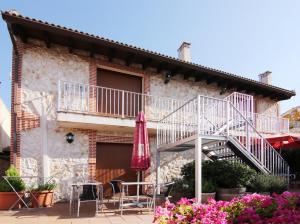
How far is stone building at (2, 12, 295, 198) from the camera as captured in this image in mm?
8742

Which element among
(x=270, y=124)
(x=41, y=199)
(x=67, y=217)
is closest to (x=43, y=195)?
(x=41, y=199)

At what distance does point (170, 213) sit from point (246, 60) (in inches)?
288

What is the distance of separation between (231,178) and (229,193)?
0.45 metres

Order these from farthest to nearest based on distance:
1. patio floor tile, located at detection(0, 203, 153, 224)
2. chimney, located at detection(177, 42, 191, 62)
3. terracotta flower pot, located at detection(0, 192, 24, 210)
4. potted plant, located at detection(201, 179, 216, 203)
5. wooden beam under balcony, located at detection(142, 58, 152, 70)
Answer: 1. chimney, located at detection(177, 42, 191, 62)
2. wooden beam under balcony, located at detection(142, 58, 152, 70)
3. terracotta flower pot, located at detection(0, 192, 24, 210)
4. potted plant, located at detection(201, 179, 216, 203)
5. patio floor tile, located at detection(0, 203, 153, 224)

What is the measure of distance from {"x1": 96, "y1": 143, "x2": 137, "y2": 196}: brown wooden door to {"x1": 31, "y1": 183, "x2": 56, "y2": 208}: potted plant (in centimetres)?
197

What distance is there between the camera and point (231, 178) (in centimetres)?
815

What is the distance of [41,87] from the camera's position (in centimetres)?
910

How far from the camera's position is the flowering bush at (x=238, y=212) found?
10.7ft

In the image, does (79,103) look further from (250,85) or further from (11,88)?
(250,85)

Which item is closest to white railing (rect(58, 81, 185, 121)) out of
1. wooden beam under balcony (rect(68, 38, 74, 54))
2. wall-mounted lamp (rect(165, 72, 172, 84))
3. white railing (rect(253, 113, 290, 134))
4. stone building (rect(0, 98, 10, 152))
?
wall-mounted lamp (rect(165, 72, 172, 84))

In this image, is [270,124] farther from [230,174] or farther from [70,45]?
[70,45]

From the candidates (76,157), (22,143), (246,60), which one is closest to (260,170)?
(246,60)

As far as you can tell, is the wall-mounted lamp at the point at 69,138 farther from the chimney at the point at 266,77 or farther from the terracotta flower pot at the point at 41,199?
the chimney at the point at 266,77

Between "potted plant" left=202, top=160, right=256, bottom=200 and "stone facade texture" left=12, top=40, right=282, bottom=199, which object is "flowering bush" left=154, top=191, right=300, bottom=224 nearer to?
"potted plant" left=202, top=160, right=256, bottom=200
